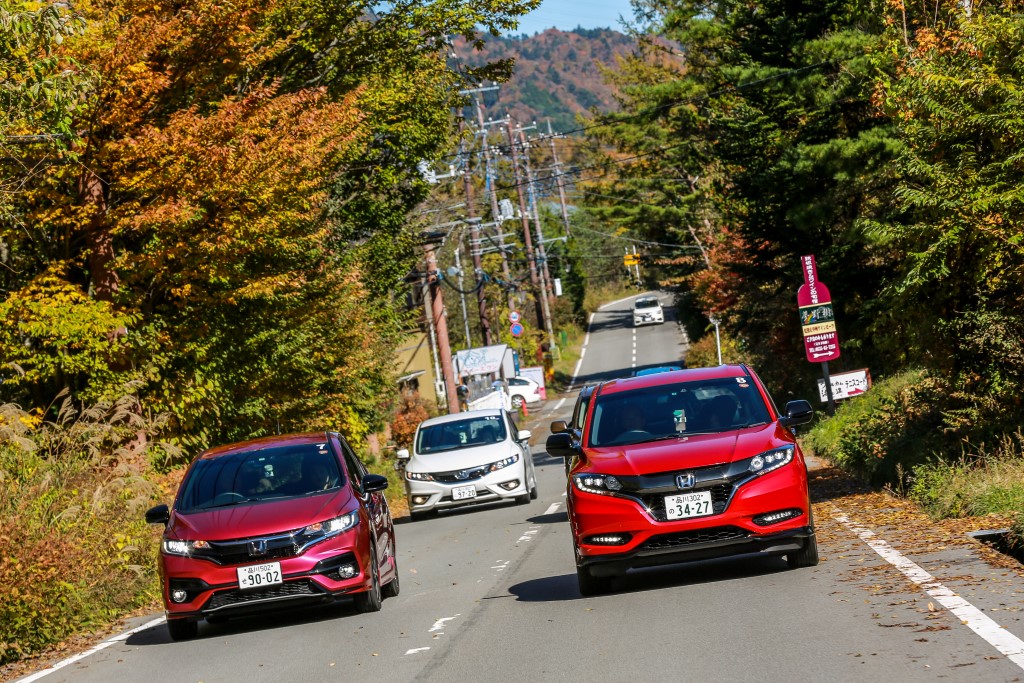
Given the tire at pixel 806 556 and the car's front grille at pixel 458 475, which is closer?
the tire at pixel 806 556

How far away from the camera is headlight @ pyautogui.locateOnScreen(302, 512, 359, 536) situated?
11.1 meters

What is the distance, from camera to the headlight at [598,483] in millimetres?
10484

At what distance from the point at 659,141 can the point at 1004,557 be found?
196 feet

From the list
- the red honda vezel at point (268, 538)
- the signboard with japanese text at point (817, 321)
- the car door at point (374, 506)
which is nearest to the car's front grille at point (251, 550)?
the red honda vezel at point (268, 538)

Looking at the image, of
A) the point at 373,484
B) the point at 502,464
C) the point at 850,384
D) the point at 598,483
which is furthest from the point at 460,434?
the point at 598,483

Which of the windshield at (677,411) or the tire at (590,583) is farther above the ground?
the windshield at (677,411)

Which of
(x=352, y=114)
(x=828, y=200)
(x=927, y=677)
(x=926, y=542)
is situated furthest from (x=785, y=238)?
(x=927, y=677)

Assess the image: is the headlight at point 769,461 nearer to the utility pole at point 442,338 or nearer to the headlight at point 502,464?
the headlight at point 502,464

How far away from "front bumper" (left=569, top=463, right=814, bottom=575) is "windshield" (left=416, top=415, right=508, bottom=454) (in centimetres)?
1236

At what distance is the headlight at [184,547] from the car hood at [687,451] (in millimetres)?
3237

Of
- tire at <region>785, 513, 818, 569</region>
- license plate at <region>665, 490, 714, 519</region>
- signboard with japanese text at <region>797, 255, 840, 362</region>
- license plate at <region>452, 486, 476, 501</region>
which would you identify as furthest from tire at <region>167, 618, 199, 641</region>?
signboard with japanese text at <region>797, 255, 840, 362</region>

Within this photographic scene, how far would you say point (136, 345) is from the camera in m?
19.2

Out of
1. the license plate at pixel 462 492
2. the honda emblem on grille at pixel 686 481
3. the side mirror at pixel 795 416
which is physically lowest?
the license plate at pixel 462 492

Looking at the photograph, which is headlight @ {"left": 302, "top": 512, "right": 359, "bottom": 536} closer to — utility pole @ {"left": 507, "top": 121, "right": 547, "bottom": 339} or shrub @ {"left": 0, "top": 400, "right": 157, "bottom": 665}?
shrub @ {"left": 0, "top": 400, "right": 157, "bottom": 665}
